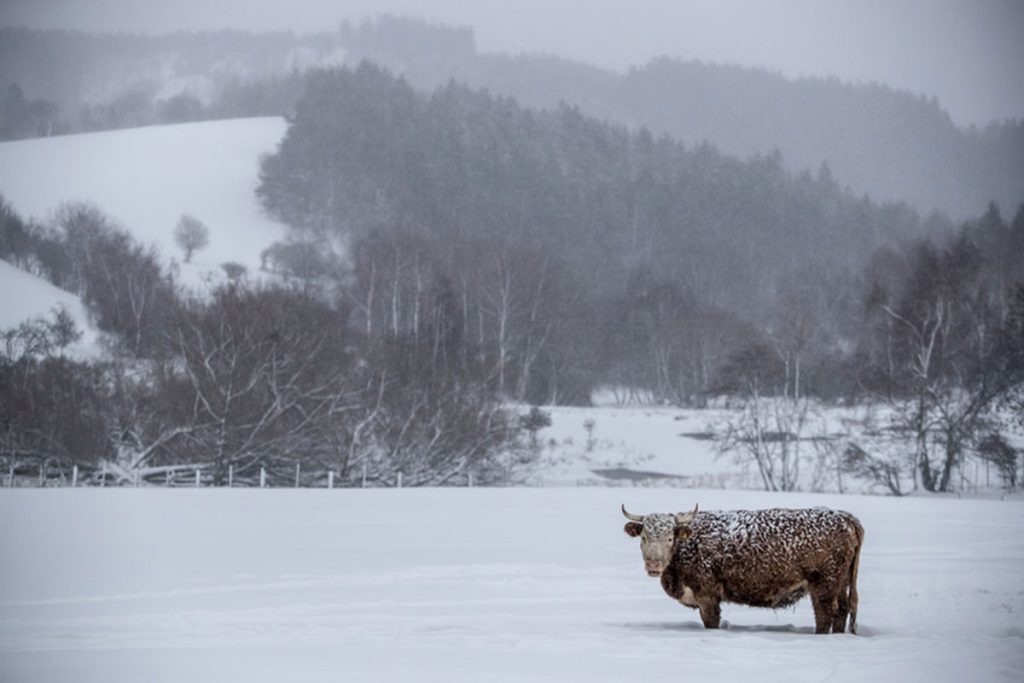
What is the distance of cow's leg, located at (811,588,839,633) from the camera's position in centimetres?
929

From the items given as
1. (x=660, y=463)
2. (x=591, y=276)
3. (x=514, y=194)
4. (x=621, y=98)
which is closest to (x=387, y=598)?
(x=660, y=463)

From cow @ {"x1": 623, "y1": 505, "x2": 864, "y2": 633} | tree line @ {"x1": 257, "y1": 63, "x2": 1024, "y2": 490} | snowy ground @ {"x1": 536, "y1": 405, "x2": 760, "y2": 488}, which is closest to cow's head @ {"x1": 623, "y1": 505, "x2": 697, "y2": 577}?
cow @ {"x1": 623, "y1": 505, "x2": 864, "y2": 633}

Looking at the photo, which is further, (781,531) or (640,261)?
(640,261)

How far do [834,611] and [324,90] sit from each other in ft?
282

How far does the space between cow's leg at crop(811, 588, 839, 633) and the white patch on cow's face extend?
4.21 feet

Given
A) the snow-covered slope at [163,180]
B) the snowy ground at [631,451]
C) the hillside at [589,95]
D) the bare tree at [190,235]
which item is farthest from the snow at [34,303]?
the hillside at [589,95]

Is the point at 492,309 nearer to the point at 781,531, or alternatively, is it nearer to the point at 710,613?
the point at 710,613

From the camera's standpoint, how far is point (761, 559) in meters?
9.34

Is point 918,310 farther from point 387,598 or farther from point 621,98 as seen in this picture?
point 621,98

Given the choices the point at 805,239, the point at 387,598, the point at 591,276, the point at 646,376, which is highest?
the point at 805,239

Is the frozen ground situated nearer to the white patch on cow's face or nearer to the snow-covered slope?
the white patch on cow's face

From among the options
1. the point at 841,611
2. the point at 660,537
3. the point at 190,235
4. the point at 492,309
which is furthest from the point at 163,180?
the point at 841,611

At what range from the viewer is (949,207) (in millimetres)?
84625

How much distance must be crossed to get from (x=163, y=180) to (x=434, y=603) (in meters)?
83.4
